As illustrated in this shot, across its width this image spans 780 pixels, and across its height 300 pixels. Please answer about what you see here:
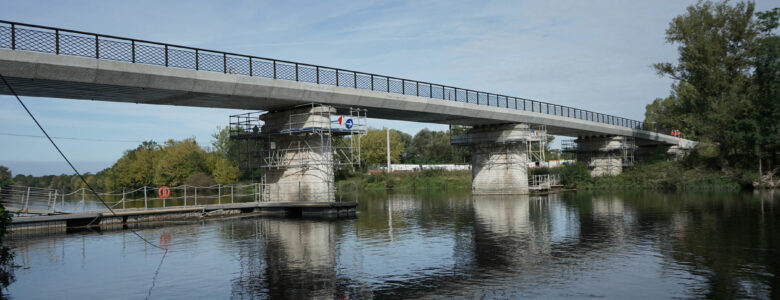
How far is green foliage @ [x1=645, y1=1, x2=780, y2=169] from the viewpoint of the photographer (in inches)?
1852

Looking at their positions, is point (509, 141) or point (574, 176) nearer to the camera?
point (509, 141)

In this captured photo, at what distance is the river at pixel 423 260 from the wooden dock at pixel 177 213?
2360 millimetres

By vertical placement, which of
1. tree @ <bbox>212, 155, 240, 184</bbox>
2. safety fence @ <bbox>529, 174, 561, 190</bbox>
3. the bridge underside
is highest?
the bridge underside

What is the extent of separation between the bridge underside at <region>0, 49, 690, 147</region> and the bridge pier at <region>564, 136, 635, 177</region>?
31703 mm

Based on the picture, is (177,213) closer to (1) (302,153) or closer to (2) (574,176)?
(1) (302,153)

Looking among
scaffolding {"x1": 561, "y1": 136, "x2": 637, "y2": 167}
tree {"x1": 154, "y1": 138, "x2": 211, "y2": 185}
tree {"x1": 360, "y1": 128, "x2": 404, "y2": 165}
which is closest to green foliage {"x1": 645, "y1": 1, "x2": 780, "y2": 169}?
scaffolding {"x1": 561, "y1": 136, "x2": 637, "y2": 167}

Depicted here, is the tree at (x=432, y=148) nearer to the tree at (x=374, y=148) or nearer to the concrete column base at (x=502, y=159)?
the tree at (x=374, y=148)

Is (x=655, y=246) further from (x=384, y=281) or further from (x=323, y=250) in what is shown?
(x=323, y=250)

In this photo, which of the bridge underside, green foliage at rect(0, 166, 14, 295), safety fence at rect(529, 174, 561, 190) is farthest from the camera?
safety fence at rect(529, 174, 561, 190)

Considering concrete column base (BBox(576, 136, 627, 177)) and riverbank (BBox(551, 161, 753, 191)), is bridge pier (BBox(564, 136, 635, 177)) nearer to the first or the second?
concrete column base (BBox(576, 136, 627, 177))

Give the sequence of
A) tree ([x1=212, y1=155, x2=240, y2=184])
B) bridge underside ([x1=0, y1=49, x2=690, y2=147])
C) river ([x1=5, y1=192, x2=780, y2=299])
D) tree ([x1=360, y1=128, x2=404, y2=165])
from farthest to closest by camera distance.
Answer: tree ([x1=360, y1=128, x2=404, y2=165]) → tree ([x1=212, y1=155, x2=240, y2=184]) → bridge underside ([x1=0, y1=49, x2=690, y2=147]) → river ([x1=5, y1=192, x2=780, y2=299])

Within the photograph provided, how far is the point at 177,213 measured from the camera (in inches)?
1196

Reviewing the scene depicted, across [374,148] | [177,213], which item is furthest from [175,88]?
[374,148]

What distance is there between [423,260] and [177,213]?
2001cm
